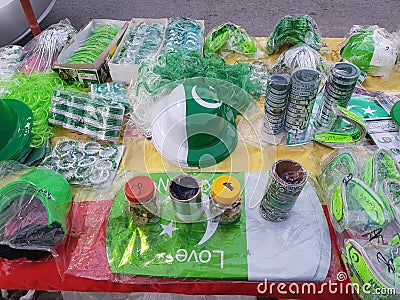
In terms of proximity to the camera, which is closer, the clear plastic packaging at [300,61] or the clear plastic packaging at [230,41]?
the clear plastic packaging at [300,61]

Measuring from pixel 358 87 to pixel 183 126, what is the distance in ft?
2.12

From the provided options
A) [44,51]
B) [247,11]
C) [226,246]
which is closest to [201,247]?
[226,246]

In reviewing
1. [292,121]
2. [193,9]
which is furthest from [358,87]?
[193,9]

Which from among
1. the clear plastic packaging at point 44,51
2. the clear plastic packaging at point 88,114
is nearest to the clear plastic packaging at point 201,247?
the clear plastic packaging at point 88,114

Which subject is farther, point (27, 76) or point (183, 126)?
point (27, 76)

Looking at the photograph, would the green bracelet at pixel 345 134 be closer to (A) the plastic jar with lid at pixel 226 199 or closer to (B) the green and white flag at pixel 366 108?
(B) the green and white flag at pixel 366 108

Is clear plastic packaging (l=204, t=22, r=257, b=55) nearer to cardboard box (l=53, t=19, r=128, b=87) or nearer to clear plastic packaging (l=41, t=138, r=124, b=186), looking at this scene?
cardboard box (l=53, t=19, r=128, b=87)

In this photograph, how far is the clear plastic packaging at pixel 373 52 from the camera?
3.85ft

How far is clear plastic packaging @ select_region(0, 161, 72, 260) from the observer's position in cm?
75

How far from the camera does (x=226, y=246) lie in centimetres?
80

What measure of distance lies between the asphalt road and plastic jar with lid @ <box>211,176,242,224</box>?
6.02 ft

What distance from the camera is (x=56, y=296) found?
1.22 meters

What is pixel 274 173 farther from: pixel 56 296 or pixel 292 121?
pixel 56 296

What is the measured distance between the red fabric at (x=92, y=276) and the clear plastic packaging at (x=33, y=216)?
3cm
